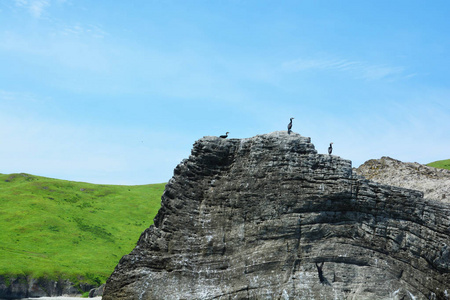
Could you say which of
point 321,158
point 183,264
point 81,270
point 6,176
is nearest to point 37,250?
point 81,270

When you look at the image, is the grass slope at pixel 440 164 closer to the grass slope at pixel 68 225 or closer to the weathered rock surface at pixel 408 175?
the weathered rock surface at pixel 408 175

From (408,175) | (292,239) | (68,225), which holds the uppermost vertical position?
(408,175)

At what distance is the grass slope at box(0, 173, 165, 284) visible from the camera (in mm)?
83931

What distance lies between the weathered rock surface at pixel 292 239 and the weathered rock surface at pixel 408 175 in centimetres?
987

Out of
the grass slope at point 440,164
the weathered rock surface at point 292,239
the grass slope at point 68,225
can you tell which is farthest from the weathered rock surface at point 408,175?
the grass slope at point 68,225

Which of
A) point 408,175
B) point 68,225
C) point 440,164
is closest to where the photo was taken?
point 408,175

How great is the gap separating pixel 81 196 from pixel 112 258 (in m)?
33.2

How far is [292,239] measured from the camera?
34938 millimetres

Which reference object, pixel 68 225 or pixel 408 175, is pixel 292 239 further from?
pixel 68 225

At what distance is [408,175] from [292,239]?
67.4ft

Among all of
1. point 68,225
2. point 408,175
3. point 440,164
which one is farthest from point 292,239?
point 68,225

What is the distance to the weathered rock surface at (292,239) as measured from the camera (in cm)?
3409

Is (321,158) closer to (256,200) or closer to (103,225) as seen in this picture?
(256,200)

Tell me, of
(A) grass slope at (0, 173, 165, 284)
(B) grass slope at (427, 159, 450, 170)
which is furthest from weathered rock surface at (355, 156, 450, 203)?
(A) grass slope at (0, 173, 165, 284)
